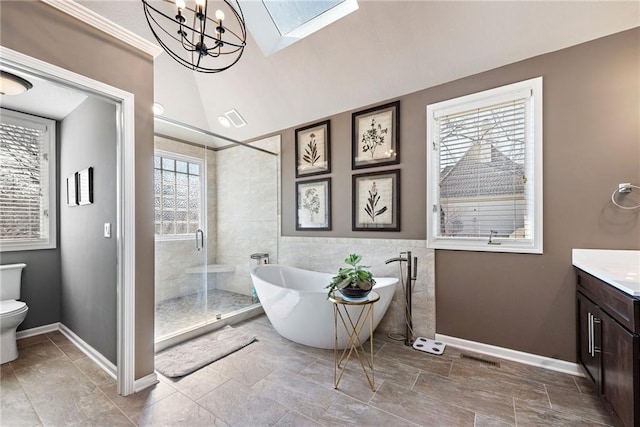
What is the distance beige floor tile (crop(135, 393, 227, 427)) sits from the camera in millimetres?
1561

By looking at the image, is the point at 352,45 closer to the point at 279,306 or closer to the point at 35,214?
the point at 279,306

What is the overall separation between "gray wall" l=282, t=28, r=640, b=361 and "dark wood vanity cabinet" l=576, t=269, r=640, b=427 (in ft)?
0.75

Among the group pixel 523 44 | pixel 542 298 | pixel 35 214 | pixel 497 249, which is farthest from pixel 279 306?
pixel 523 44

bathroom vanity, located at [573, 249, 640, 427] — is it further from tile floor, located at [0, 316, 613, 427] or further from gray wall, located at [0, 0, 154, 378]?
gray wall, located at [0, 0, 154, 378]

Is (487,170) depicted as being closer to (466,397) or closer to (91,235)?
(466,397)

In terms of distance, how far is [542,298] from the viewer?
2.14 metres

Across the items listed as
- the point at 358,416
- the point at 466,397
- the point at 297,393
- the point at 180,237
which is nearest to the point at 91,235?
the point at 180,237

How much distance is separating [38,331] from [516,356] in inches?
180

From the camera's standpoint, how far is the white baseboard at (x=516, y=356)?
2.04m

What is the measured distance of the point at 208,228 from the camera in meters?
3.49

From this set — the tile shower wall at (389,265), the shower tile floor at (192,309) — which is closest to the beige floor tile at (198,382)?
the shower tile floor at (192,309)

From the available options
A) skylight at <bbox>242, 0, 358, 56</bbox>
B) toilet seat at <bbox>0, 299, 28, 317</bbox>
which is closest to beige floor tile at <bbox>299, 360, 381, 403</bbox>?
toilet seat at <bbox>0, 299, 28, 317</bbox>

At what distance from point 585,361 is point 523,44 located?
93.0 inches

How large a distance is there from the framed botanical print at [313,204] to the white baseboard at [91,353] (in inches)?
86.7
